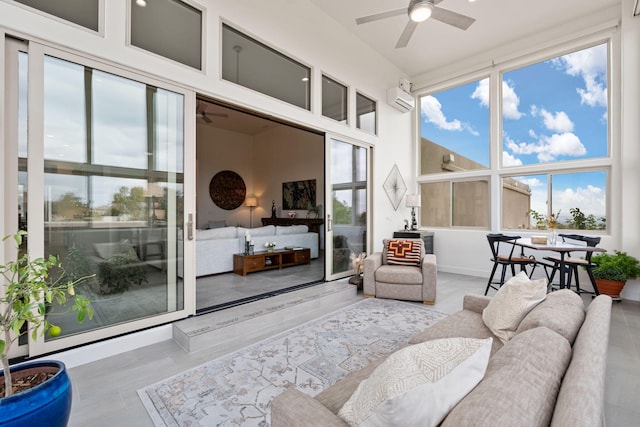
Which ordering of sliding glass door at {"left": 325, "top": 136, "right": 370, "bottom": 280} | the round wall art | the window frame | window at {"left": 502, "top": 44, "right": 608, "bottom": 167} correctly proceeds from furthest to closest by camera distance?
the round wall art < sliding glass door at {"left": 325, "top": 136, "right": 370, "bottom": 280} < window at {"left": 502, "top": 44, "right": 608, "bottom": 167} < the window frame

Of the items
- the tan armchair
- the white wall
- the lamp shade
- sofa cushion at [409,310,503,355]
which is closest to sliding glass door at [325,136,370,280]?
the tan armchair

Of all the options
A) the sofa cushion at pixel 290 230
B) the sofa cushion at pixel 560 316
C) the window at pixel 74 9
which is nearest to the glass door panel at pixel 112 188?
the window at pixel 74 9

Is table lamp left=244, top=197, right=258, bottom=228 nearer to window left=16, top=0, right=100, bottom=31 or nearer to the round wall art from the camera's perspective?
the round wall art

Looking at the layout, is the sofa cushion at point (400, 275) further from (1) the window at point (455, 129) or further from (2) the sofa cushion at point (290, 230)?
(1) the window at point (455, 129)

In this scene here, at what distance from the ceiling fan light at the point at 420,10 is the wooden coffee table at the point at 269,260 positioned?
409cm

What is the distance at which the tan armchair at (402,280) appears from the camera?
3893 millimetres

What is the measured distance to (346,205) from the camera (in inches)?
199

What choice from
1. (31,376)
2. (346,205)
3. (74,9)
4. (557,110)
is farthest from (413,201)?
(31,376)

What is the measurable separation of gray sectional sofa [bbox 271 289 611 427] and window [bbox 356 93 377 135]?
14.2ft

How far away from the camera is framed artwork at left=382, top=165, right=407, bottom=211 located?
584 centimetres

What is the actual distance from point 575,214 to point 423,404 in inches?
220

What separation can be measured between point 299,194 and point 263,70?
481cm

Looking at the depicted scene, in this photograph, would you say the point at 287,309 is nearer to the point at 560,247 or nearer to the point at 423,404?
the point at 423,404

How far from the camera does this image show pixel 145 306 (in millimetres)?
2781
